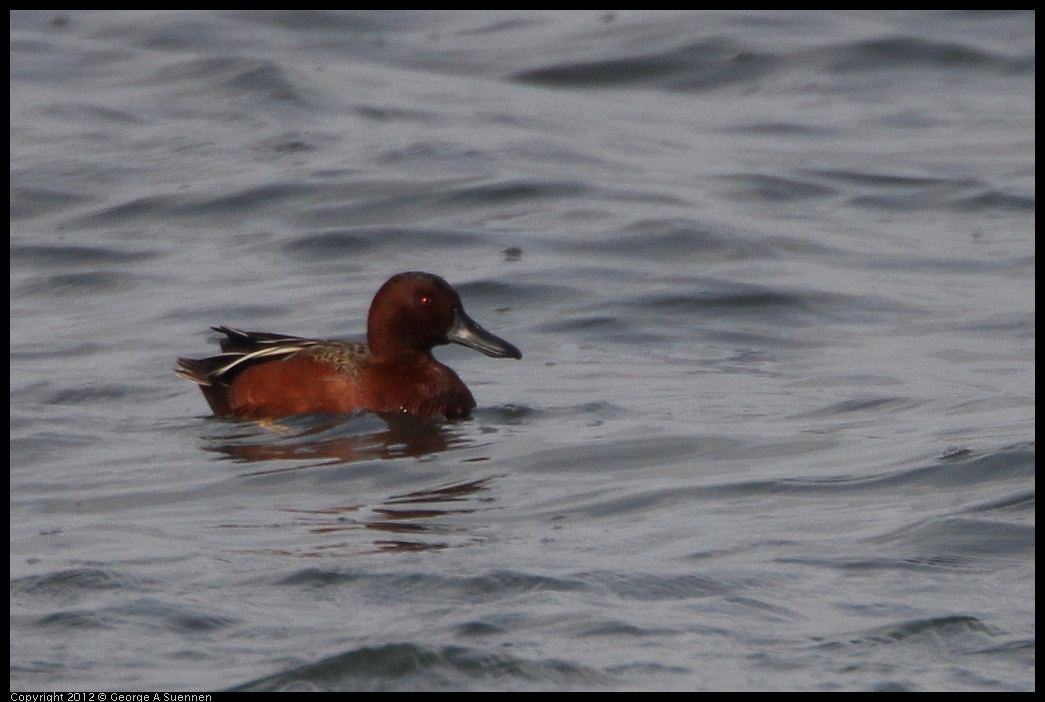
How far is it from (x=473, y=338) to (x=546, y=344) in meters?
1.29

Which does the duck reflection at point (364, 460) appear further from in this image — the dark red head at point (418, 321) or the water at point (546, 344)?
the dark red head at point (418, 321)

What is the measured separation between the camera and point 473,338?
9250mm

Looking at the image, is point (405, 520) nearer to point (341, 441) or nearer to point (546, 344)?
point (341, 441)

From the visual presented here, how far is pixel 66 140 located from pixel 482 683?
12.4m

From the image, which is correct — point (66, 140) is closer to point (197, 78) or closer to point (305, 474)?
point (197, 78)

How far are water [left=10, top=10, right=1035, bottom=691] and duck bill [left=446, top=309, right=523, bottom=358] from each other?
0.36 metres

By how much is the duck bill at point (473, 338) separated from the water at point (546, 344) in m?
0.36

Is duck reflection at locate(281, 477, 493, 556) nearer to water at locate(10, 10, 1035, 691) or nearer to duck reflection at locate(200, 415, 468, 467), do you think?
water at locate(10, 10, 1035, 691)

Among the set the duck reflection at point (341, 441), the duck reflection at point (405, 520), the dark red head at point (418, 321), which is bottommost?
the duck reflection at point (341, 441)

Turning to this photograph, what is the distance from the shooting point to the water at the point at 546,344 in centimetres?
525

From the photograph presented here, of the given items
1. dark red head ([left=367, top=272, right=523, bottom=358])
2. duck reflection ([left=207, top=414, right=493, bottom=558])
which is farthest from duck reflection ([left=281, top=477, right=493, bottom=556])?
dark red head ([left=367, top=272, right=523, bottom=358])

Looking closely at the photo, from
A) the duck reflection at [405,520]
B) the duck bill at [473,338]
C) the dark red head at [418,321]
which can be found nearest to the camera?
the duck reflection at [405,520]

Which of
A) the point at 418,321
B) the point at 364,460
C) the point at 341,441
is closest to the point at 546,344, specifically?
the point at 418,321

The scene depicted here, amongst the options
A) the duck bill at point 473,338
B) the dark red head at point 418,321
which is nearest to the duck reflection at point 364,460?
the dark red head at point 418,321
